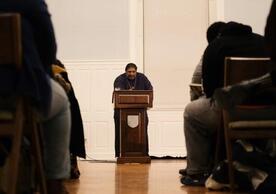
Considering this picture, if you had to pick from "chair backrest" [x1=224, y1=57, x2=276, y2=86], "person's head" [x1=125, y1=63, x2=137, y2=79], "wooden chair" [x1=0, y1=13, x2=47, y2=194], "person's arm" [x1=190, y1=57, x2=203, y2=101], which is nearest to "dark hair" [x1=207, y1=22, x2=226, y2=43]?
"person's arm" [x1=190, y1=57, x2=203, y2=101]

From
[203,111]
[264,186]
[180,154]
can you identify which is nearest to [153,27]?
[180,154]

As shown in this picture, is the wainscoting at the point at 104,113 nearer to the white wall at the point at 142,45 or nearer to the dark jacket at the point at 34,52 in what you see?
→ the white wall at the point at 142,45

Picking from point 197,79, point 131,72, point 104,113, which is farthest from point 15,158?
point 104,113

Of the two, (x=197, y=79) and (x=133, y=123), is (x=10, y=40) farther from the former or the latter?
(x=133, y=123)

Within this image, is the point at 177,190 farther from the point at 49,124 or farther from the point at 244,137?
the point at 49,124

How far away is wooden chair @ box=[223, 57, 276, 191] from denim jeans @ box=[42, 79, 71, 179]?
0.85m

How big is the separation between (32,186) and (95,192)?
0.45 m

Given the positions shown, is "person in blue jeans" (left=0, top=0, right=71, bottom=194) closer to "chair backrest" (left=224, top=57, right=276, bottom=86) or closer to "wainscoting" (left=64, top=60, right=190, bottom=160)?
"chair backrest" (left=224, top=57, right=276, bottom=86)

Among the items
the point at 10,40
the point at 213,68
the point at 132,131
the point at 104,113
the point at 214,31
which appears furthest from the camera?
the point at 104,113

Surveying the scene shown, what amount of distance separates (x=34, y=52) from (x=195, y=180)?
1483 mm

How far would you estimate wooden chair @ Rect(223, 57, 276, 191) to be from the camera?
7.73ft

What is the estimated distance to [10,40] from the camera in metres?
1.62

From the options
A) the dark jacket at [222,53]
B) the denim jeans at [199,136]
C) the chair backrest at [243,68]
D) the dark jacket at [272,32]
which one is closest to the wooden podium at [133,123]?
the denim jeans at [199,136]

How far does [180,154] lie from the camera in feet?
22.5
